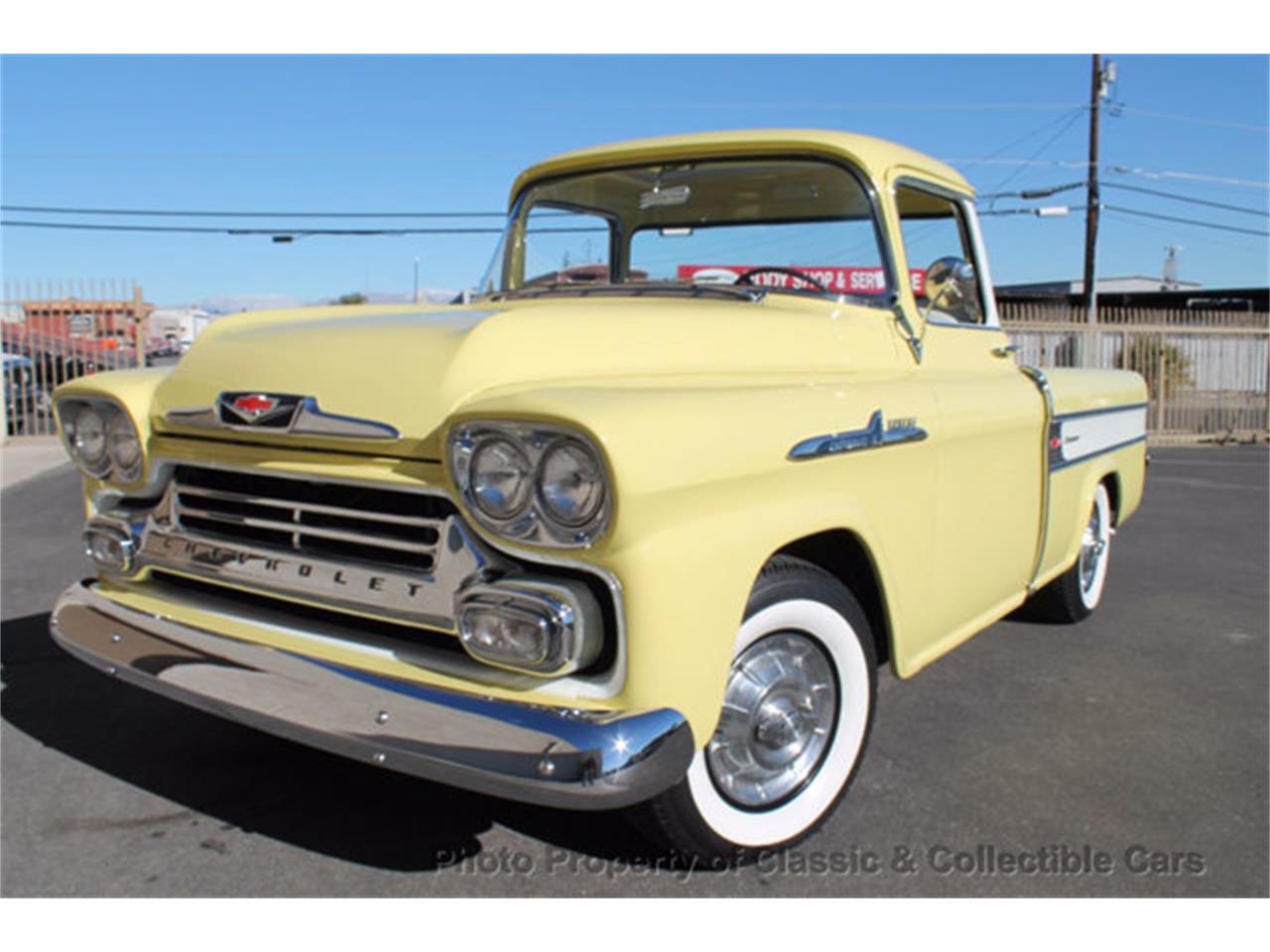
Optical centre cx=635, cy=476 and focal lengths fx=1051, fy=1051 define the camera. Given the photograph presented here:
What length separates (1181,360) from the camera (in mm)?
15789

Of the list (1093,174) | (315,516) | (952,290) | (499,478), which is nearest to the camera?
(499,478)

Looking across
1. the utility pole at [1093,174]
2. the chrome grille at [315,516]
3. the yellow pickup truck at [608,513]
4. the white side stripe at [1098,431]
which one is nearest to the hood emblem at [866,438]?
the yellow pickup truck at [608,513]

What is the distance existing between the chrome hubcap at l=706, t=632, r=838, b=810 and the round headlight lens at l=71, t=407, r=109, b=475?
1.79 metres

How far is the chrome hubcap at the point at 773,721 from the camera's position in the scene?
7.90ft

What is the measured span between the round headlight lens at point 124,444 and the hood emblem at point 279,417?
0.22 meters

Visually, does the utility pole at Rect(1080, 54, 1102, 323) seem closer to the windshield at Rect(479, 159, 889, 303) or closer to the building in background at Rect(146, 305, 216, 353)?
the windshield at Rect(479, 159, 889, 303)

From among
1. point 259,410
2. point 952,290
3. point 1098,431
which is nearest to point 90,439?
point 259,410

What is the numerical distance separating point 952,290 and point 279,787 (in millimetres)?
2622

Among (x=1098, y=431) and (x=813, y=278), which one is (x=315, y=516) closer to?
(x=813, y=278)

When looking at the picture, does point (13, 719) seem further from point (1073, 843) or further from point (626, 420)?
point (1073, 843)

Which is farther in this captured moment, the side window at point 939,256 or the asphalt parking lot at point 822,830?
the side window at point 939,256

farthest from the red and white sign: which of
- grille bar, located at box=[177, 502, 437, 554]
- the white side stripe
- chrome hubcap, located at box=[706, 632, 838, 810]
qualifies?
grille bar, located at box=[177, 502, 437, 554]

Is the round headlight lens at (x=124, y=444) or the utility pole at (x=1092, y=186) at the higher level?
the utility pole at (x=1092, y=186)

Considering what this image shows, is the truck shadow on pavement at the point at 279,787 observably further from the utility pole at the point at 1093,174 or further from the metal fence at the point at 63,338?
the utility pole at the point at 1093,174
